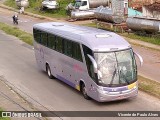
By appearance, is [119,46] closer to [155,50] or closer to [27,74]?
[27,74]

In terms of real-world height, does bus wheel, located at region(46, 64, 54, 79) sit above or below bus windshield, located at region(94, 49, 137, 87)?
below

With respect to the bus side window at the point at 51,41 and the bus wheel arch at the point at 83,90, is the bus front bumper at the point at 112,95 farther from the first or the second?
the bus side window at the point at 51,41

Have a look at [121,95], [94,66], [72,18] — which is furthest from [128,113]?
[72,18]

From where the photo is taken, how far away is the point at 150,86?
59.0ft

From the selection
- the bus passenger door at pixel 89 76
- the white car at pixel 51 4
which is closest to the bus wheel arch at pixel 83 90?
the bus passenger door at pixel 89 76

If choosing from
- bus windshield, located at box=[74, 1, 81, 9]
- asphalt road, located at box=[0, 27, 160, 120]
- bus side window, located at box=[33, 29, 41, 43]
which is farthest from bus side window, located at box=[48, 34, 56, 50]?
bus windshield, located at box=[74, 1, 81, 9]

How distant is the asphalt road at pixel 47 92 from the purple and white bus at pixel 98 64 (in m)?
0.43

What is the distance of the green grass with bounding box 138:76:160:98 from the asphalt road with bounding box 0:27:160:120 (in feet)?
1.06

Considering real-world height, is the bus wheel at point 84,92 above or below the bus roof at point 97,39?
below

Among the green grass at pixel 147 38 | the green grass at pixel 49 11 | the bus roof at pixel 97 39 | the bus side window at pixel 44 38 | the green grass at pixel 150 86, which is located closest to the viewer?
the bus roof at pixel 97 39

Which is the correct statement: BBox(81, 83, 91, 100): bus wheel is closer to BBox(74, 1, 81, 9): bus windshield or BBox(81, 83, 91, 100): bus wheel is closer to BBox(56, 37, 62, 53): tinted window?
BBox(56, 37, 62, 53): tinted window

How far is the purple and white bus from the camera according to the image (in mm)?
15312

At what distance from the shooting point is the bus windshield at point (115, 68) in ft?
50.2

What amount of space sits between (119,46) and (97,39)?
1010 mm
